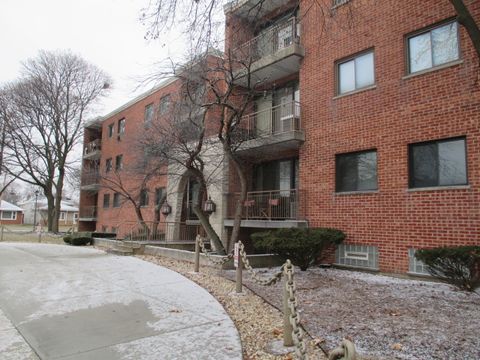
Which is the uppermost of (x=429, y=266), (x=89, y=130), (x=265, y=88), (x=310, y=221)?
(x=89, y=130)

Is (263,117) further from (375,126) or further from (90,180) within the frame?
Result: (90,180)

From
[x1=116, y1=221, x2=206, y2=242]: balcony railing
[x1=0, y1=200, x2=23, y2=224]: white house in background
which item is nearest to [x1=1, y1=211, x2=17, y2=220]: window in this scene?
[x1=0, y1=200, x2=23, y2=224]: white house in background

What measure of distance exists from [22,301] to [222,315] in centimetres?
364

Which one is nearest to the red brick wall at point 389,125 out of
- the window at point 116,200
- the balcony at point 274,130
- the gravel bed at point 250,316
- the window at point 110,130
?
the balcony at point 274,130

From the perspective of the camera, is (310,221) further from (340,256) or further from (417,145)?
(417,145)

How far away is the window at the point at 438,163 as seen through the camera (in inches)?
375

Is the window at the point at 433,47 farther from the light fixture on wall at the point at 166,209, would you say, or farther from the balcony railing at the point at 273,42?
the light fixture on wall at the point at 166,209

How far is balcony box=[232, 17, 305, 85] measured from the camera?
45.2 ft

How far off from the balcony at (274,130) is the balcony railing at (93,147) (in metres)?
21.2

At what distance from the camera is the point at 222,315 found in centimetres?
609

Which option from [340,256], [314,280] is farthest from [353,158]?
[314,280]

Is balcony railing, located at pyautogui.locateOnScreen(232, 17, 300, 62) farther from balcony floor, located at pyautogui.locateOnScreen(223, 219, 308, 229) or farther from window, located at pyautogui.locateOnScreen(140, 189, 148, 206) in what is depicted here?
window, located at pyautogui.locateOnScreen(140, 189, 148, 206)

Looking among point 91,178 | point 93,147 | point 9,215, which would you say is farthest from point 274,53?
point 9,215

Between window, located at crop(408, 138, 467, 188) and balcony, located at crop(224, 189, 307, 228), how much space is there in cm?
392
